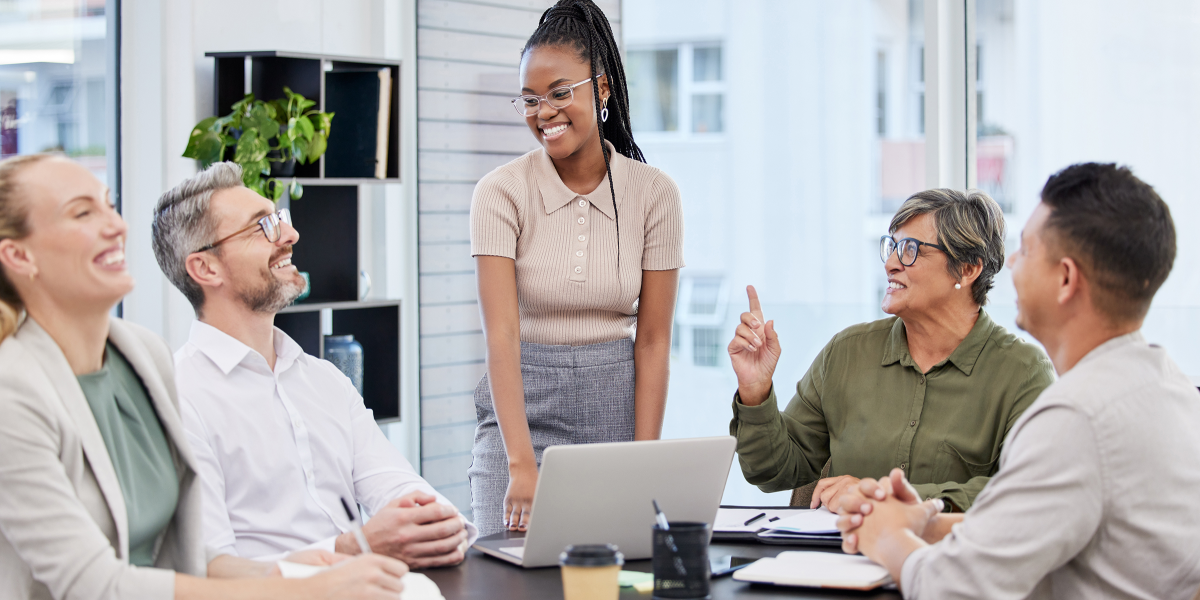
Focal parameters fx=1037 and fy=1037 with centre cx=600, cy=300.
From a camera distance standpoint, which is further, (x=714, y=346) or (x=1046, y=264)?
(x=714, y=346)

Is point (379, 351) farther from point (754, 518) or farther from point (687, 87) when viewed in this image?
point (754, 518)

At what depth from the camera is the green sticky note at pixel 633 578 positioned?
1.54 meters

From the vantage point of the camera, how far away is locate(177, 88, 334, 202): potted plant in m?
3.24

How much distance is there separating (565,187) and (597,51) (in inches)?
12.6

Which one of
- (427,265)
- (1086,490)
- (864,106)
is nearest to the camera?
(1086,490)

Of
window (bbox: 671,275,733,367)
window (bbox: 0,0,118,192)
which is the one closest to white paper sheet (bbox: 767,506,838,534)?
window (bbox: 671,275,733,367)

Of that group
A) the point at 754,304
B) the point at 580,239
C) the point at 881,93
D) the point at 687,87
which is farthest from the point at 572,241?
the point at 687,87

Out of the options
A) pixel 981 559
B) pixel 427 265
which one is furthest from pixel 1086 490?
pixel 427 265

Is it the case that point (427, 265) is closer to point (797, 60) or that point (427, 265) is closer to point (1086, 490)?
point (797, 60)

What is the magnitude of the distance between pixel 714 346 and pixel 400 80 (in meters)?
1.63

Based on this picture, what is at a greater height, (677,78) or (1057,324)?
(677,78)

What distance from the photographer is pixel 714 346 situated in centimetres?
423

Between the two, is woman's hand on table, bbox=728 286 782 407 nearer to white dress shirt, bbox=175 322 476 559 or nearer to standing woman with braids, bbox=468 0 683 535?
standing woman with braids, bbox=468 0 683 535

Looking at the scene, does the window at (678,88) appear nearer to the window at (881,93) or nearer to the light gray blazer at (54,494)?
the window at (881,93)
